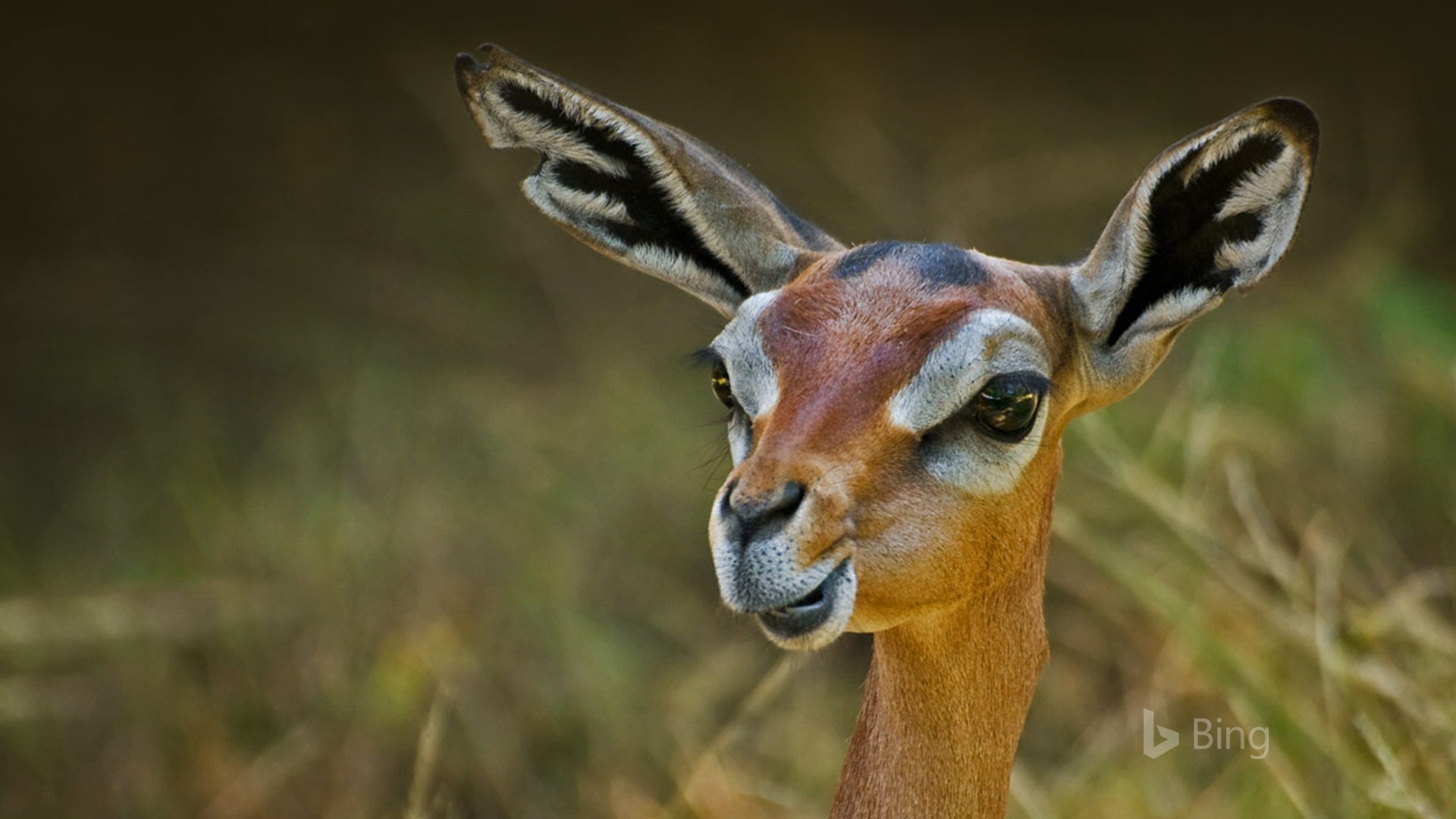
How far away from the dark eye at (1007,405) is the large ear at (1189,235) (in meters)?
0.37

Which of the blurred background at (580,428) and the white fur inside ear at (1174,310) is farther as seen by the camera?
the blurred background at (580,428)

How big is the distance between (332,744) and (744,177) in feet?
9.93

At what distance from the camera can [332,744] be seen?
19.5ft

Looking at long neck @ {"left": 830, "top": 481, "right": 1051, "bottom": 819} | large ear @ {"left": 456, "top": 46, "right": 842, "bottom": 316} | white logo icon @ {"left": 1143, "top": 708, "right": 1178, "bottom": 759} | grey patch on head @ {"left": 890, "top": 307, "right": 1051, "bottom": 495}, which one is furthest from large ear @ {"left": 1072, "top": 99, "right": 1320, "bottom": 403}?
white logo icon @ {"left": 1143, "top": 708, "right": 1178, "bottom": 759}

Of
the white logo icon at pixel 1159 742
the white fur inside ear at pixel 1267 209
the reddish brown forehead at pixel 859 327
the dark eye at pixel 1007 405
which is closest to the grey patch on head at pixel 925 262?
the reddish brown forehead at pixel 859 327

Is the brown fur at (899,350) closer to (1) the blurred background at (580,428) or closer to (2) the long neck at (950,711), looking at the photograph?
(2) the long neck at (950,711)

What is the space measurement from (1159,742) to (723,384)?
344cm

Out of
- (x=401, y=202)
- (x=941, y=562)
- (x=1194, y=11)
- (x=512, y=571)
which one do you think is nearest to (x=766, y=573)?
(x=941, y=562)

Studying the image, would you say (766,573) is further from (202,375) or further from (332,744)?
(202,375)

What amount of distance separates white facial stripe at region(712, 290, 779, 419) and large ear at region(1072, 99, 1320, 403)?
75cm

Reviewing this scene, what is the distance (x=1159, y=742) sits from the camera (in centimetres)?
630

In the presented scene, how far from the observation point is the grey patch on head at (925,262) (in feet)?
11.6

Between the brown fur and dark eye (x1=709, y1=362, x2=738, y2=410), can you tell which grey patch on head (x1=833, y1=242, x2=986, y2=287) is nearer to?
the brown fur

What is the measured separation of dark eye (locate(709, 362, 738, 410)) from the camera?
3.57 metres
